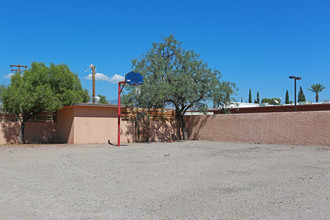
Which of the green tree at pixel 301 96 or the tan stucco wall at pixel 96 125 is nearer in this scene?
the tan stucco wall at pixel 96 125

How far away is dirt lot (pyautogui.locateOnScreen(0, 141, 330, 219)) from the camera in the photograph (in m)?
5.38

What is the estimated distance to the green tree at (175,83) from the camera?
70.0ft

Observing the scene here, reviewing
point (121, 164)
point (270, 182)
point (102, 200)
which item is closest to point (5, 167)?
point (121, 164)

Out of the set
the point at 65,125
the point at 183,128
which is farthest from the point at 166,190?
the point at 183,128

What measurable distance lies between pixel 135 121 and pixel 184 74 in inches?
191

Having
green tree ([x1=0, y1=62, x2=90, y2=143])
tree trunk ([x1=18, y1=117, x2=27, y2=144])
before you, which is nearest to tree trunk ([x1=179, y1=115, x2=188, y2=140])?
green tree ([x1=0, y1=62, x2=90, y2=143])

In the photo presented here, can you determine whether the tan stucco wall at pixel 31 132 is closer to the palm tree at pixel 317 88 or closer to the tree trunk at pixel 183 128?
the tree trunk at pixel 183 128

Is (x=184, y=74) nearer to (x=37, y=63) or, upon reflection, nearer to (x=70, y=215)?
(x=37, y=63)

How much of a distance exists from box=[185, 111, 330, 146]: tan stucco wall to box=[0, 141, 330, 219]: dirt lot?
7.15 meters

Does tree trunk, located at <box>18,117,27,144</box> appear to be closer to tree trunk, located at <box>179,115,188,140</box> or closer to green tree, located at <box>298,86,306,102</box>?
tree trunk, located at <box>179,115,188,140</box>

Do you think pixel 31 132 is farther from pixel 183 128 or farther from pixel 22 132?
pixel 183 128

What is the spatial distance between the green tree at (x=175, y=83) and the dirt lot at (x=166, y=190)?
1050 centimetres

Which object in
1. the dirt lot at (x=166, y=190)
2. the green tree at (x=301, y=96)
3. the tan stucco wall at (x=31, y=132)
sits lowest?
the dirt lot at (x=166, y=190)

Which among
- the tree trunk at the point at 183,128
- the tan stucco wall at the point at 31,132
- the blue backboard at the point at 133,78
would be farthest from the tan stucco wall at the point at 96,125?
the tree trunk at the point at 183,128
